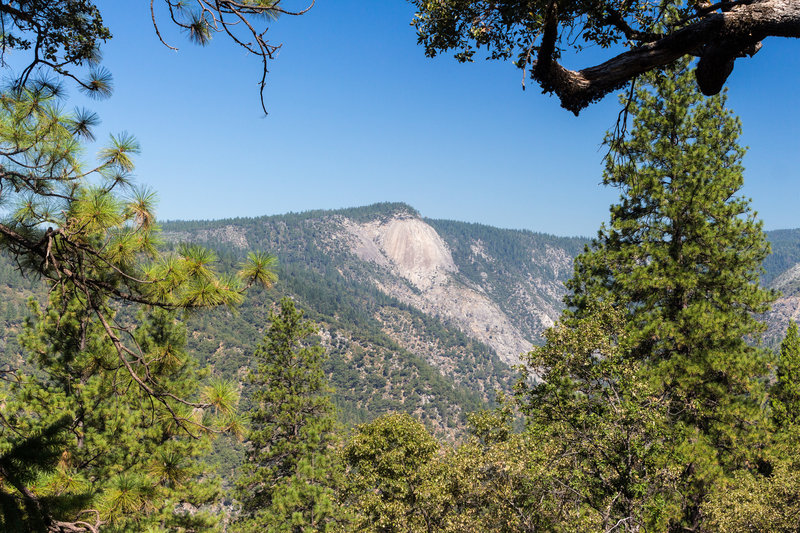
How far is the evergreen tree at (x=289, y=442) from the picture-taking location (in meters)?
17.4

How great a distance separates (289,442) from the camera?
20016mm

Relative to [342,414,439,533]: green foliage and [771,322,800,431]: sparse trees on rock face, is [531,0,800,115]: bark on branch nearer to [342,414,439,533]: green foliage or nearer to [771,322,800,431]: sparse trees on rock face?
[342,414,439,533]: green foliage

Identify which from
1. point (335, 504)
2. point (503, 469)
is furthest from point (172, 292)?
point (335, 504)

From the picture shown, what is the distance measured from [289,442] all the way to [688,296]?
17165 millimetres

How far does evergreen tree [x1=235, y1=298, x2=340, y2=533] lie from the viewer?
17438mm

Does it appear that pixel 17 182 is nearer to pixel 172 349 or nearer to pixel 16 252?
pixel 16 252

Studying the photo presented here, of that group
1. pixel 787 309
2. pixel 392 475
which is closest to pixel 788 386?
pixel 392 475

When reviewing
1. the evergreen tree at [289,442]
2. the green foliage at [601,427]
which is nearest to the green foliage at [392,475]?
the evergreen tree at [289,442]

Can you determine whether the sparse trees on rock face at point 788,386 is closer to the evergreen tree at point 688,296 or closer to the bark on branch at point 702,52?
the evergreen tree at point 688,296

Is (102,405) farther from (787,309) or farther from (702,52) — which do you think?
(787,309)

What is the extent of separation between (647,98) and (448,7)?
34.2 feet

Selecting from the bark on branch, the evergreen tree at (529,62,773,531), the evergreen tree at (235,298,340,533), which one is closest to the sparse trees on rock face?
the evergreen tree at (529,62,773,531)

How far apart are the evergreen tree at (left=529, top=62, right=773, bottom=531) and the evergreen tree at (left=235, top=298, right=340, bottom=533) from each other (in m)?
11.9

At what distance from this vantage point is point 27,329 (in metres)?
11.0
